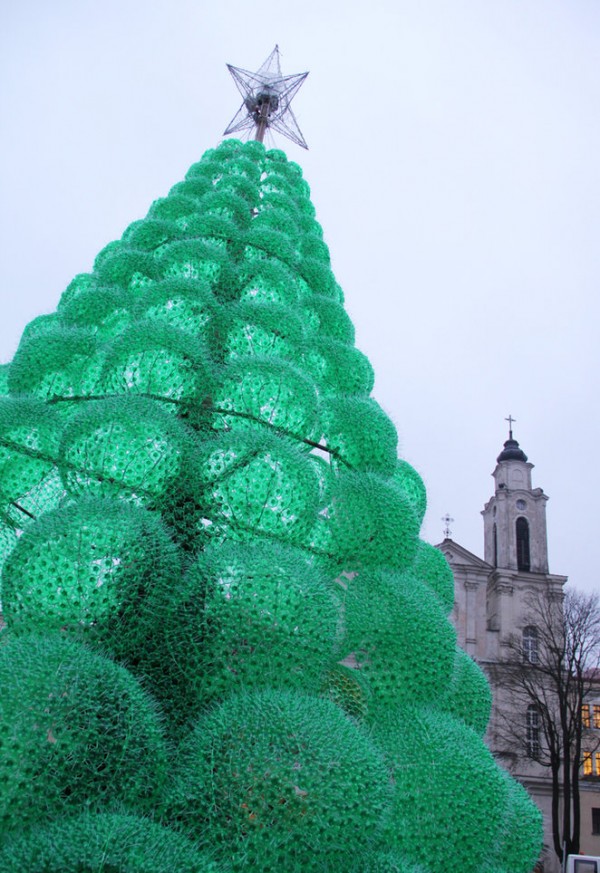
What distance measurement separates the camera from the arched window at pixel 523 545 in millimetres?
26250

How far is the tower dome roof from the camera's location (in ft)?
92.9

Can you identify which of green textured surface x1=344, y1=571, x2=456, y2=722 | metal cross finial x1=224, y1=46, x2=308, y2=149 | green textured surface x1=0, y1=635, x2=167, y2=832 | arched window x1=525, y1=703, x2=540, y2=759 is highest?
metal cross finial x1=224, y1=46, x2=308, y2=149

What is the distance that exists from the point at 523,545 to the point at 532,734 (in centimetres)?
824

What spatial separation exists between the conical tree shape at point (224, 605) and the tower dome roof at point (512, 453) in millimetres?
24399

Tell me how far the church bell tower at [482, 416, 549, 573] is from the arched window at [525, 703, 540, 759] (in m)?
6.09

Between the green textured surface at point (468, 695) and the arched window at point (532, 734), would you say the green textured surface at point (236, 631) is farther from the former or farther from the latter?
the arched window at point (532, 734)

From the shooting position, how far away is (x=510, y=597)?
993 inches

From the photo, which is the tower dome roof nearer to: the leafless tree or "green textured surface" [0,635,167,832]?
the leafless tree

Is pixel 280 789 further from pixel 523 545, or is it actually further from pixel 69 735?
pixel 523 545

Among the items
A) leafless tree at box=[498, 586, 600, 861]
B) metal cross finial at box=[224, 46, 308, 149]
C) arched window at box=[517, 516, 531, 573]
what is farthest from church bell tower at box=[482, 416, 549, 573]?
metal cross finial at box=[224, 46, 308, 149]

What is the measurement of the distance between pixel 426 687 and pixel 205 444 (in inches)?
69.8

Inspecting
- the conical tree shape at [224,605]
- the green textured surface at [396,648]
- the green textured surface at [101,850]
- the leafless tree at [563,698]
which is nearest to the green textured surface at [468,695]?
the conical tree shape at [224,605]

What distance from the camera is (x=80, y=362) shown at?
4617 mm

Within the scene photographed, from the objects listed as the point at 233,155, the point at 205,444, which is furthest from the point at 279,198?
the point at 205,444
